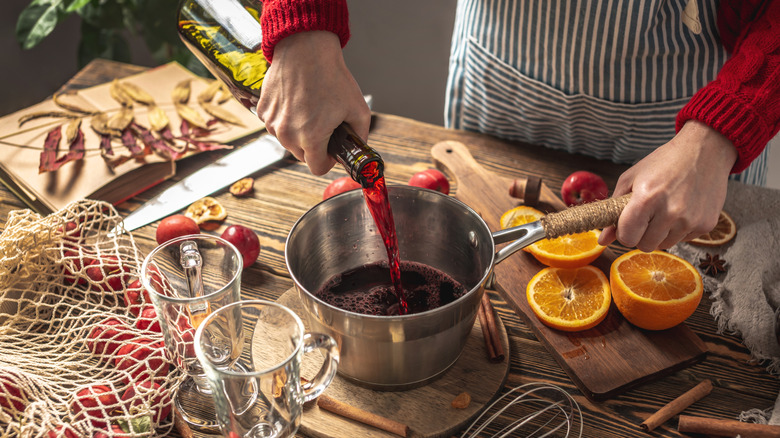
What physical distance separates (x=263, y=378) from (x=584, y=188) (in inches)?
36.9

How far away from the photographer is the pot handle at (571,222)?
107cm

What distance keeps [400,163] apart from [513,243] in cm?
61

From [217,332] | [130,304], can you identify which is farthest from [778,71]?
[130,304]

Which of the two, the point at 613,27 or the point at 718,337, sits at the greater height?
the point at 613,27

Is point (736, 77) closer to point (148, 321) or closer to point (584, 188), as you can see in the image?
point (584, 188)

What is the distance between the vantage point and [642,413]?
1.03 meters

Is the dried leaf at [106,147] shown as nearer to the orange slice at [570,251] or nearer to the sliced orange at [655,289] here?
the orange slice at [570,251]

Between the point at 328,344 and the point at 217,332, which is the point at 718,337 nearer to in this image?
the point at 328,344

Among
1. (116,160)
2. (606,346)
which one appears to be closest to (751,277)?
(606,346)

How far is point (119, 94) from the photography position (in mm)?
1748

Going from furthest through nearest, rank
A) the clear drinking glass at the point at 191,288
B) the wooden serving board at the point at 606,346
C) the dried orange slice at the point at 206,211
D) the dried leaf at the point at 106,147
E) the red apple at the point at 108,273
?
the dried leaf at the point at 106,147, the dried orange slice at the point at 206,211, the red apple at the point at 108,273, the wooden serving board at the point at 606,346, the clear drinking glass at the point at 191,288

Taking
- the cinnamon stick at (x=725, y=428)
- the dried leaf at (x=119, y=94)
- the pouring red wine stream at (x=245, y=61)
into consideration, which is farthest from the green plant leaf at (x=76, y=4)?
the cinnamon stick at (x=725, y=428)

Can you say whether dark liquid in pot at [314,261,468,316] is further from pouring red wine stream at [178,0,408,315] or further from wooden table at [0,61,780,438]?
wooden table at [0,61,780,438]

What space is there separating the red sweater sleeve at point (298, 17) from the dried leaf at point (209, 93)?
2.54ft
